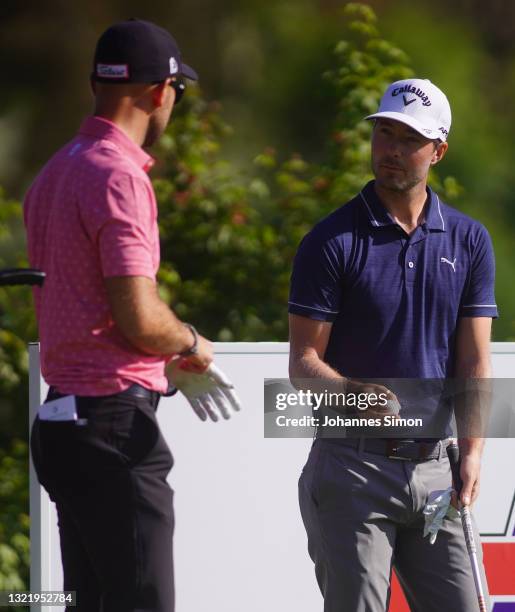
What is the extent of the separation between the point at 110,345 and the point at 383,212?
3.16ft

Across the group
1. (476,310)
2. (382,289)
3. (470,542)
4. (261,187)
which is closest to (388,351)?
(382,289)

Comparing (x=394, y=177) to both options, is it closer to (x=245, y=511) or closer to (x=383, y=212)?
(x=383, y=212)

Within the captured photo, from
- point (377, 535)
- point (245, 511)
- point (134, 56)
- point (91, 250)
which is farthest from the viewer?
point (245, 511)

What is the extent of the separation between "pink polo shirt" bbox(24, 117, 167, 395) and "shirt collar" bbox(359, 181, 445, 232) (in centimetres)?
78

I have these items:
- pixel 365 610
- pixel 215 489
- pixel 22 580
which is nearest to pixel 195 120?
pixel 22 580

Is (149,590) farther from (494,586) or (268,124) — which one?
(268,124)

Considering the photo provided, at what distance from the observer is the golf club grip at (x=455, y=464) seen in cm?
328

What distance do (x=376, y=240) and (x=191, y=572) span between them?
52.4 inches

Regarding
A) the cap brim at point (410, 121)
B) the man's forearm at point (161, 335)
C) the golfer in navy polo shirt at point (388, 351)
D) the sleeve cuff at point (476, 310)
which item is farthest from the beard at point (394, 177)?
the man's forearm at point (161, 335)

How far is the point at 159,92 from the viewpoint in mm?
2783

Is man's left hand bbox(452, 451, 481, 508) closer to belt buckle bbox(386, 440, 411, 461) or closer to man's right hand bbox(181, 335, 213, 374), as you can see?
belt buckle bbox(386, 440, 411, 461)

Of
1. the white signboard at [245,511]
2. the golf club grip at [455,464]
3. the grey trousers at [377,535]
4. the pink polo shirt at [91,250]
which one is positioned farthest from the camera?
the white signboard at [245,511]

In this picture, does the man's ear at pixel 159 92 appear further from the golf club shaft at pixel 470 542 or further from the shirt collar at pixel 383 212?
the golf club shaft at pixel 470 542

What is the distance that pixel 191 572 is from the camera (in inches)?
157
